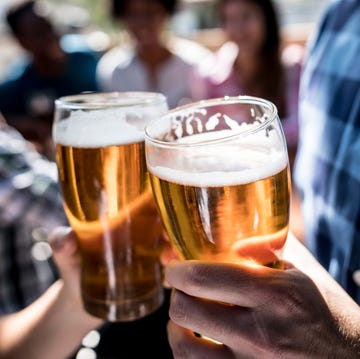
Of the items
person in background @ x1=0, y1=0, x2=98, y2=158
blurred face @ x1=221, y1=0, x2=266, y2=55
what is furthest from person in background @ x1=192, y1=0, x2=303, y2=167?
person in background @ x1=0, y1=0, x2=98, y2=158

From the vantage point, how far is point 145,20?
11.8ft

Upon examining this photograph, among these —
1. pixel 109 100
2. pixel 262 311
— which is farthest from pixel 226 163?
pixel 109 100

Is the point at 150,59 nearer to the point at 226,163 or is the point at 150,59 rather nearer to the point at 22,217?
the point at 22,217

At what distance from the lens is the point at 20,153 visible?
1731mm

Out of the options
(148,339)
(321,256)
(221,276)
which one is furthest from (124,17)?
(221,276)

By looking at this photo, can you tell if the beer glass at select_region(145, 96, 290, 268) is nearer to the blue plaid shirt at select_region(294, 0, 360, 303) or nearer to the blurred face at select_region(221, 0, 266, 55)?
the blue plaid shirt at select_region(294, 0, 360, 303)

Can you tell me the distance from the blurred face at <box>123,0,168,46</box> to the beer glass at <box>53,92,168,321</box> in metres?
2.89

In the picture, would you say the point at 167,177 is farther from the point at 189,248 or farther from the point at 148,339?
the point at 148,339

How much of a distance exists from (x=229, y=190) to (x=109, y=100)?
37 cm

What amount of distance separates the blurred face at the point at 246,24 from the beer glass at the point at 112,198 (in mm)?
2558

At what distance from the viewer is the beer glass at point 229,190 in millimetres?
623

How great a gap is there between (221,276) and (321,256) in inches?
28.5

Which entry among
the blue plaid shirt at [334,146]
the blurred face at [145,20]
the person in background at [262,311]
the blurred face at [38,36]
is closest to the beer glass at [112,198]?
the person in background at [262,311]

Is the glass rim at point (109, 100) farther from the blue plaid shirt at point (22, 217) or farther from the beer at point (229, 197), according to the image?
the blue plaid shirt at point (22, 217)
